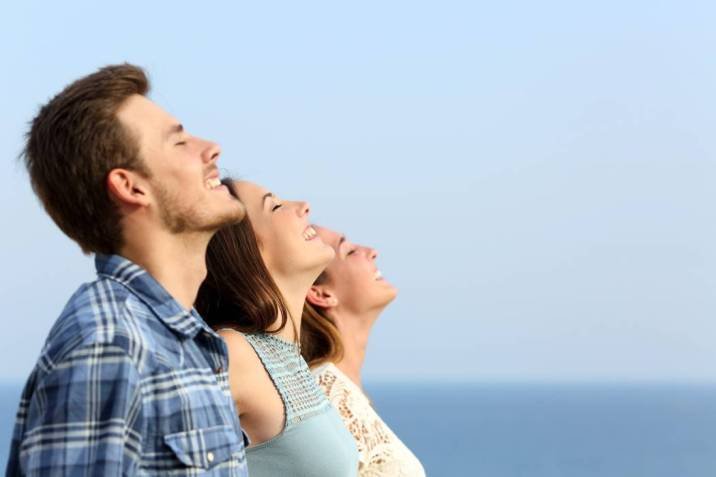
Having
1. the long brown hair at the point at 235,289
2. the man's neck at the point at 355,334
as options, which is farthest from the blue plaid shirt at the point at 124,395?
the man's neck at the point at 355,334

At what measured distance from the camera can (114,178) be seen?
2156 mm

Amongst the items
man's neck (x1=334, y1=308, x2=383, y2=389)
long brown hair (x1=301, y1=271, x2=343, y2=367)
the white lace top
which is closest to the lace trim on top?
the white lace top

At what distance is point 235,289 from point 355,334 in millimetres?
846

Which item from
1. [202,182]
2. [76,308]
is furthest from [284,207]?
[76,308]

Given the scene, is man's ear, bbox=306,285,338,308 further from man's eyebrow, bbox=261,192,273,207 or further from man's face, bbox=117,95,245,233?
man's face, bbox=117,95,245,233

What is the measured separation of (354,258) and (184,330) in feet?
6.22

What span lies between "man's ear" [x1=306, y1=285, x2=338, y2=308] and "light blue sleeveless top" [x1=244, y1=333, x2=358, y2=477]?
2.57 feet

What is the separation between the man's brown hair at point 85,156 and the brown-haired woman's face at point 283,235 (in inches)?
44.6

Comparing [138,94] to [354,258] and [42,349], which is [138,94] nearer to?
[42,349]

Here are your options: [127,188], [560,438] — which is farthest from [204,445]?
[560,438]

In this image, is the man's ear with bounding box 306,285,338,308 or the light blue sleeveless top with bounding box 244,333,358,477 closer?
the light blue sleeveless top with bounding box 244,333,358,477

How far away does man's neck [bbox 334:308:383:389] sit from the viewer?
3.88 metres

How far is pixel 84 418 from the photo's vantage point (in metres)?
1.87

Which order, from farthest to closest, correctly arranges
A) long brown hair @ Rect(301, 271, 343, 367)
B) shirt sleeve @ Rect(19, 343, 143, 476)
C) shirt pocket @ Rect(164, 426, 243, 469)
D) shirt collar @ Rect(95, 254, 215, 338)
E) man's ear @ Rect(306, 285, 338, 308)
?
man's ear @ Rect(306, 285, 338, 308) → long brown hair @ Rect(301, 271, 343, 367) → shirt collar @ Rect(95, 254, 215, 338) → shirt pocket @ Rect(164, 426, 243, 469) → shirt sleeve @ Rect(19, 343, 143, 476)
